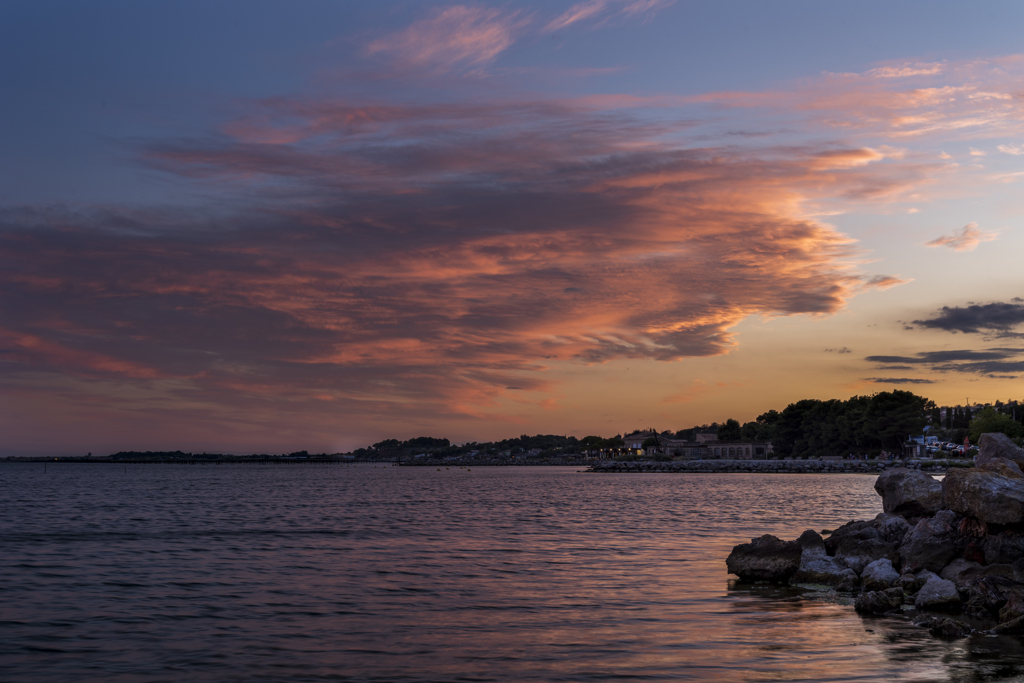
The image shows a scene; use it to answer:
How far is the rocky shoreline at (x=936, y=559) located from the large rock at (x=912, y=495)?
5cm

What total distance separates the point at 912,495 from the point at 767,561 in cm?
801

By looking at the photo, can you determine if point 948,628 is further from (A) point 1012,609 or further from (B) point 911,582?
(B) point 911,582

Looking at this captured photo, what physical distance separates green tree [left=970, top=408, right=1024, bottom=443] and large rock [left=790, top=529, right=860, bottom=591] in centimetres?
13254

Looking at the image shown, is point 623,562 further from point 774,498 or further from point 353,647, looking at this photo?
point 774,498

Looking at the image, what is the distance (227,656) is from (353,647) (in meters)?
2.52

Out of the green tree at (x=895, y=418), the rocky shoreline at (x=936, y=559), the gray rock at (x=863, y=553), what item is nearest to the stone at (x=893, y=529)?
the rocky shoreline at (x=936, y=559)

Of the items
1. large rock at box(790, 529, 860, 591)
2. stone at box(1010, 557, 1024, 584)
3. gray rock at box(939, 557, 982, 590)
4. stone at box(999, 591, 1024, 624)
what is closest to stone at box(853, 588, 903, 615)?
gray rock at box(939, 557, 982, 590)

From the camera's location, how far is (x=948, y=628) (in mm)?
16719

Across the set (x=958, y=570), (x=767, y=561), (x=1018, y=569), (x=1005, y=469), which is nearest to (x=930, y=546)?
(x=958, y=570)

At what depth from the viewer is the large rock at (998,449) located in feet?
92.0

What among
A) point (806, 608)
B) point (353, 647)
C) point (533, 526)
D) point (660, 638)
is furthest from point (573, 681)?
point (533, 526)

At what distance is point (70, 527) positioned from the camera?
146 feet

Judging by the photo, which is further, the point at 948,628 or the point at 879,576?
the point at 879,576

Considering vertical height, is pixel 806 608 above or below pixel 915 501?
below
